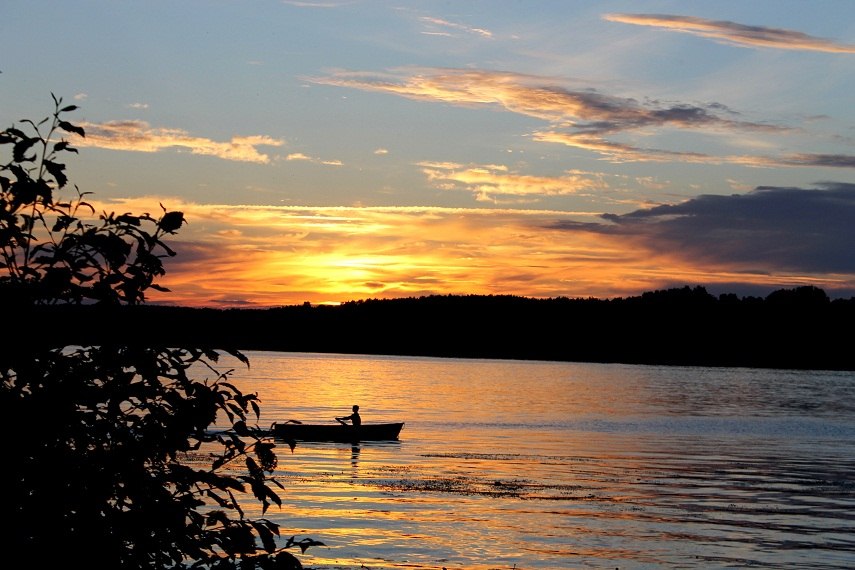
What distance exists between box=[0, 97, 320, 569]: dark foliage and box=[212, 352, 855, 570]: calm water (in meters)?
16.2

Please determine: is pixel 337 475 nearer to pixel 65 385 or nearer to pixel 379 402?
pixel 65 385

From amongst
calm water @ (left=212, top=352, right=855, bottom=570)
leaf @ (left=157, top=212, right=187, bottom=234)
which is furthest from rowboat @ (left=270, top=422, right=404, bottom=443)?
leaf @ (left=157, top=212, right=187, bottom=234)

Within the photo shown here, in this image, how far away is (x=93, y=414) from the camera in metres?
5.75

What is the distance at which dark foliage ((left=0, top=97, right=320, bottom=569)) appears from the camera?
5.54m

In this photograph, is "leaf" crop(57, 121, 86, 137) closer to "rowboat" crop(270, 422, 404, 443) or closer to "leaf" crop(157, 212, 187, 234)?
"leaf" crop(157, 212, 187, 234)

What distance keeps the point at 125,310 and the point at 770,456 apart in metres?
61.7

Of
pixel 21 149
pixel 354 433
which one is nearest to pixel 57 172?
pixel 21 149

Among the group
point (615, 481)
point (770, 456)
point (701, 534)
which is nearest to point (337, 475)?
point (615, 481)

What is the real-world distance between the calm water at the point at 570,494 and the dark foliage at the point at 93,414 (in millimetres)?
16182

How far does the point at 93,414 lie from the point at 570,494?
35.9m

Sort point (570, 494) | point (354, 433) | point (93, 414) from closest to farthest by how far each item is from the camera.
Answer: point (93, 414)
point (570, 494)
point (354, 433)

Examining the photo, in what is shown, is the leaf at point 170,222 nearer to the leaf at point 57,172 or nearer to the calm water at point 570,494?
the leaf at point 57,172

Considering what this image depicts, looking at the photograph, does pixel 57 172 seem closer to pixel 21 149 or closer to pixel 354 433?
pixel 21 149

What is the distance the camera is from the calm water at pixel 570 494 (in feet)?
91.1
